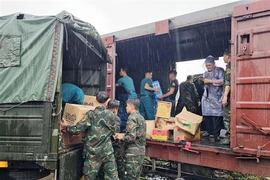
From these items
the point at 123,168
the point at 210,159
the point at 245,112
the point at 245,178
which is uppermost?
the point at 245,112

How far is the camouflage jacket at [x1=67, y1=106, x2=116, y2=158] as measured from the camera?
3873 mm

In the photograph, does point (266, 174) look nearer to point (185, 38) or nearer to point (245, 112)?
point (245, 112)

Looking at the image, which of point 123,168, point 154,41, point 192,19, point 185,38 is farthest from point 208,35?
point 123,168

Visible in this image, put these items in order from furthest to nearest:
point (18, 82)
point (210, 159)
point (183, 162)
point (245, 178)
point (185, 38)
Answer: point (185, 38)
point (245, 178)
point (183, 162)
point (210, 159)
point (18, 82)

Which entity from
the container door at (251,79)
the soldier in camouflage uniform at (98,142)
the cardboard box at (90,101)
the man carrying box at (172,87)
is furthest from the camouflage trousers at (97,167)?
the man carrying box at (172,87)

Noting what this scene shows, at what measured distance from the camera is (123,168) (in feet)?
15.2

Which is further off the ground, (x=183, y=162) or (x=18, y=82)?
(x=18, y=82)

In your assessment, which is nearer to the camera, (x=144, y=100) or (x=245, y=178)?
(x=245, y=178)

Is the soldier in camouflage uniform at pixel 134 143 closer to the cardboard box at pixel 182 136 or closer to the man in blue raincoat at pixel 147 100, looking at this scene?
the cardboard box at pixel 182 136

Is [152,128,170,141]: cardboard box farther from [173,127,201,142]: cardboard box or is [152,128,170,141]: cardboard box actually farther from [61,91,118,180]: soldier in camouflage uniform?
[61,91,118,180]: soldier in camouflage uniform

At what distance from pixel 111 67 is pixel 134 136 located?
237cm

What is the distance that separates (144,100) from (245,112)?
325cm

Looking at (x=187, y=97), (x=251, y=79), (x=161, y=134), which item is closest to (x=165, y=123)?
(x=161, y=134)

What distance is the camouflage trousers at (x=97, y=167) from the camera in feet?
12.6
